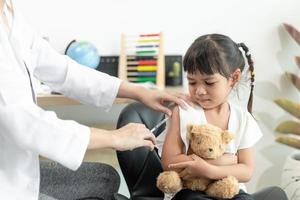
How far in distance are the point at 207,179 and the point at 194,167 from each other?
73 mm

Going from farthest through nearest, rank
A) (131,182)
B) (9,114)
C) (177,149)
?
(131,182) < (177,149) < (9,114)

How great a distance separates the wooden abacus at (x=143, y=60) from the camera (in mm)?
2277

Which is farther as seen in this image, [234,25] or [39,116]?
[234,25]

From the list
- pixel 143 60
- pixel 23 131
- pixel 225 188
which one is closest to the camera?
pixel 23 131

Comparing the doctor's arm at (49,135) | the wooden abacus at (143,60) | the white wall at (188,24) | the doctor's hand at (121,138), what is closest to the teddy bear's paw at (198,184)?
the doctor's hand at (121,138)

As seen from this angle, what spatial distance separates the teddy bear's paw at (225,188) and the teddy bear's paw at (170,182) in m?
0.10

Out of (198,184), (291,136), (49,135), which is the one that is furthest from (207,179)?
(291,136)

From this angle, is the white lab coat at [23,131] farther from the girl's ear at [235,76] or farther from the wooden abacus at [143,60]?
the wooden abacus at [143,60]

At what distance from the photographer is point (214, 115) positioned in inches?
58.2

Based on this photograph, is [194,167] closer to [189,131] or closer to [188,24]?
[189,131]

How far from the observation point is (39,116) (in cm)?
110

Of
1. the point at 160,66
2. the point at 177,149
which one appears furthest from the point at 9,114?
the point at 160,66

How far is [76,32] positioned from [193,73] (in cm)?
110

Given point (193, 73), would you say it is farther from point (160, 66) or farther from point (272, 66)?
point (272, 66)
